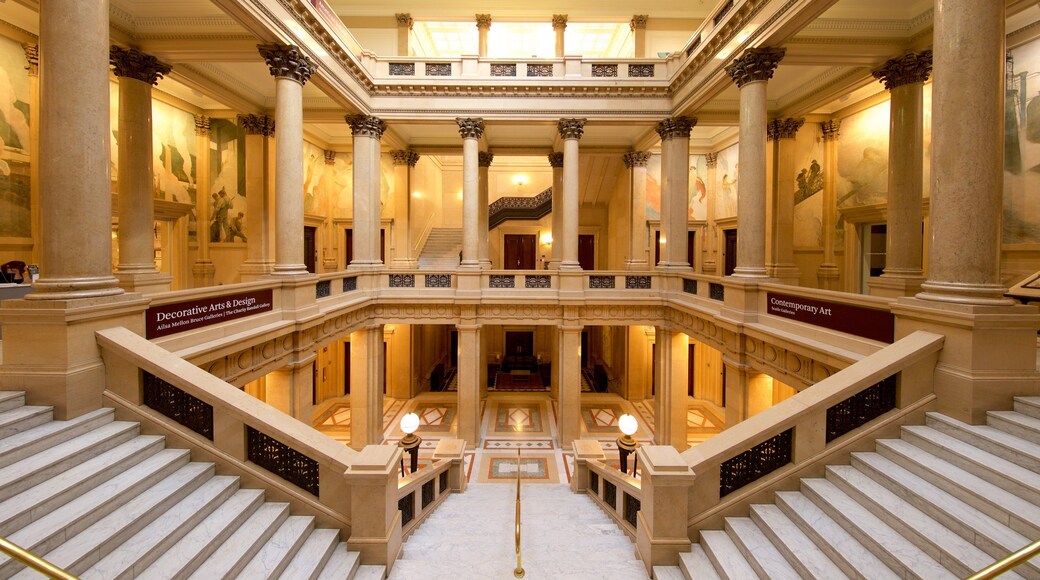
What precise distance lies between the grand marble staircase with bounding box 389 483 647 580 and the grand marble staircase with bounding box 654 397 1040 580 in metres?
0.83

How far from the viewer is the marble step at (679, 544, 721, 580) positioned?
13.2 feet

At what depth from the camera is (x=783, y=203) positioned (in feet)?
42.2

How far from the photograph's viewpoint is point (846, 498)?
4004mm

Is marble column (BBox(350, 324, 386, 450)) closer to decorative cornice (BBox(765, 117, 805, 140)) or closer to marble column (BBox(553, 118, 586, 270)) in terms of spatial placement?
marble column (BBox(553, 118, 586, 270))

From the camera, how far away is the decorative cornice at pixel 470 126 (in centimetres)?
1295

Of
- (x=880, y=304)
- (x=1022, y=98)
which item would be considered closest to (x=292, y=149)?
(x=880, y=304)

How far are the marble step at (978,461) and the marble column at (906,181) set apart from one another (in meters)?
5.38

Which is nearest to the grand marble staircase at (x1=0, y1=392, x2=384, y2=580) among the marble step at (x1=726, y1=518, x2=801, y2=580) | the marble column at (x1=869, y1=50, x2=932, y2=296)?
the marble step at (x1=726, y1=518, x2=801, y2=580)

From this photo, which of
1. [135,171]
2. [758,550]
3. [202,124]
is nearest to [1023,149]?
→ [758,550]

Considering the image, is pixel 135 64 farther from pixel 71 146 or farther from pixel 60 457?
pixel 60 457

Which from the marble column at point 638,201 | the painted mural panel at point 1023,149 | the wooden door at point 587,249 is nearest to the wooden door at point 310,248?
the wooden door at point 587,249

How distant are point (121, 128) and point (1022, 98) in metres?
17.2

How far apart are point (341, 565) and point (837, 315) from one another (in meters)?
6.84

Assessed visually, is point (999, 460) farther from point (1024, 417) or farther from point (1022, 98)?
point (1022, 98)
